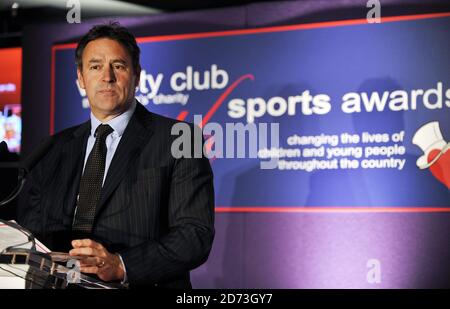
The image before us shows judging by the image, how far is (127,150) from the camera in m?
2.39

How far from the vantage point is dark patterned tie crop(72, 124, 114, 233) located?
233 cm

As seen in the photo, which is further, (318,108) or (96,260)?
(318,108)

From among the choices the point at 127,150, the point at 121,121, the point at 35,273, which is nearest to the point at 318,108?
the point at 121,121

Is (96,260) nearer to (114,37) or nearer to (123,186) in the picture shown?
(123,186)

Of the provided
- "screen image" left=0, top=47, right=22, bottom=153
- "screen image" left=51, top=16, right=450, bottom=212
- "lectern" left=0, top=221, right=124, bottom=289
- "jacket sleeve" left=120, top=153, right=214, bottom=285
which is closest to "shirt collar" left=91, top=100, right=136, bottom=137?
"jacket sleeve" left=120, top=153, right=214, bottom=285

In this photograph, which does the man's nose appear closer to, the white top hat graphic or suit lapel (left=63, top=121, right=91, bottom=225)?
suit lapel (left=63, top=121, right=91, bottom=225)

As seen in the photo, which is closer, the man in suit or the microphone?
the microphone

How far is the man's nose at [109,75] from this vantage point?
246cm

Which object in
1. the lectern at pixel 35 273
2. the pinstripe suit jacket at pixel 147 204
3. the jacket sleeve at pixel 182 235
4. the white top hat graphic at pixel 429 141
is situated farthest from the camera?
the white top hat graphic at pixel 429 141

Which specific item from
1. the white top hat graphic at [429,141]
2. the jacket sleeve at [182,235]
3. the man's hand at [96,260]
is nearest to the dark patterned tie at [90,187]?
the jacket sleeve at [182,235]

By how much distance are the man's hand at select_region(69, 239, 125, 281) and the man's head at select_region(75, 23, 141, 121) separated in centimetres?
71

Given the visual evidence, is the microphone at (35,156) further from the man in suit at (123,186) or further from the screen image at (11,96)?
the screen image at (11,96)

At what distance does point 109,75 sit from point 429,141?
2.83 m

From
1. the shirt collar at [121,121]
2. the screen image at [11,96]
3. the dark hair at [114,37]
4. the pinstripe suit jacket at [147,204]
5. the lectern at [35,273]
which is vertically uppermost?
the screen image at [11,96]
